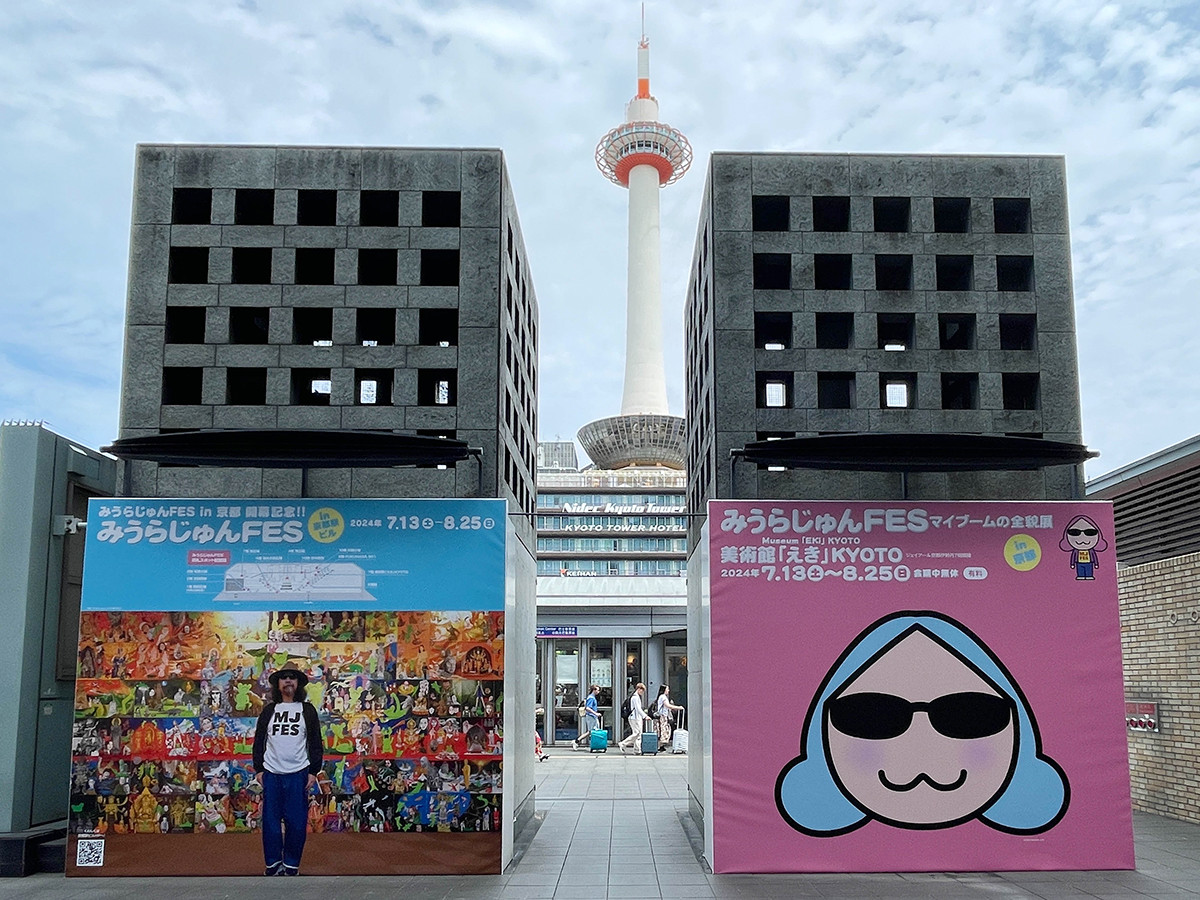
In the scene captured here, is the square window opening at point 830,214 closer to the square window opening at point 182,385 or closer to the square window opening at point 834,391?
the square window opening at point 834,391

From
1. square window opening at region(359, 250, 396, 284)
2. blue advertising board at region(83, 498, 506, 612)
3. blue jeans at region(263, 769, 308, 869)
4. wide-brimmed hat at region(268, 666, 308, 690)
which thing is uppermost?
square window opening at region(359, 250, 396, 284)

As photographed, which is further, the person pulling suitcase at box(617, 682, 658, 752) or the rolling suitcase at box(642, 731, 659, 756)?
the rolling suitcase at box(642, 731, 659, 756)

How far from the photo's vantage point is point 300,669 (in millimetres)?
12227

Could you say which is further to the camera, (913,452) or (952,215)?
(952,215)

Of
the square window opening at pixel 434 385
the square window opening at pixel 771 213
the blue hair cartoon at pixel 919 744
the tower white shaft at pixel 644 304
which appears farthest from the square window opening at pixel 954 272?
the tower white shaft at pixel 644 304

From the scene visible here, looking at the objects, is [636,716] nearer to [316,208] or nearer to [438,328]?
[438,328]

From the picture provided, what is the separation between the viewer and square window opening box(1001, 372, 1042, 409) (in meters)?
13.5

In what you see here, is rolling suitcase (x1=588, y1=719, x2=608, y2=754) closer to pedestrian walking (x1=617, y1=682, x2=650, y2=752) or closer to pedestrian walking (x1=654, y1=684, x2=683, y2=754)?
pedestrian walking (x1=617, y1=682, x2=650, y2=752)

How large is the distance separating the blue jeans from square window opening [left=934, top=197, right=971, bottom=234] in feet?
33.2

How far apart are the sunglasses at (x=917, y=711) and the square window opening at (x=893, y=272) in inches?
195

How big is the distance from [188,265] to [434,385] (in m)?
3.43

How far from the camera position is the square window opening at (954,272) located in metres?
13.7

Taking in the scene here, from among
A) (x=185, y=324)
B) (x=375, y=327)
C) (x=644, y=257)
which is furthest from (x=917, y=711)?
(x=644, y=257)

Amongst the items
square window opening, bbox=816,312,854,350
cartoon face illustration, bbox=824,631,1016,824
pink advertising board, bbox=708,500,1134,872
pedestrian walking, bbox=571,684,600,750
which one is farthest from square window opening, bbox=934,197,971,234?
pedestrian walking, bbox=571,684,600,750
